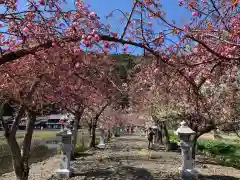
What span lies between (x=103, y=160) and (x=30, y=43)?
13.4 metres

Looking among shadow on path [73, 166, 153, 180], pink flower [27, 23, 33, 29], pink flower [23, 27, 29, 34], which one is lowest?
shadow on path [73, 166, 153, 180]

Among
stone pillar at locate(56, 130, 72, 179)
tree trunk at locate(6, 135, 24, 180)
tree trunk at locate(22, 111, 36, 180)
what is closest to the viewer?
tree trunk at locate(6, 135, 24, 180)

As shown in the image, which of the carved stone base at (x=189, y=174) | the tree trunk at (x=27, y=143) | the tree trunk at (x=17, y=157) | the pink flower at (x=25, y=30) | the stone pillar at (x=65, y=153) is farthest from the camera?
the stone pillar at (x=65, y=153)

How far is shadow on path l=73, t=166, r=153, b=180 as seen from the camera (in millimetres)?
12289

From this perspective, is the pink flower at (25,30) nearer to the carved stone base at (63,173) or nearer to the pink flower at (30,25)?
the pink flower at (30,25)

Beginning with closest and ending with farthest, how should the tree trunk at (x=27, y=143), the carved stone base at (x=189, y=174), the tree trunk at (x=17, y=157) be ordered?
the tree trunk at (x=17, y=157)
the tree trunk at (x=27, y=143)
the carved stone base at (x=189, y=174)

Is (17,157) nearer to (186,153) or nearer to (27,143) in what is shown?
(27,143)

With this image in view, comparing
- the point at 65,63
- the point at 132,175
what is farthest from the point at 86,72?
the point at 132,175

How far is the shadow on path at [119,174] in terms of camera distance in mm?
12289

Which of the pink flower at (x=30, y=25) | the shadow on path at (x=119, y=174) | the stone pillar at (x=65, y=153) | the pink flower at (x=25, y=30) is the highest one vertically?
the pink flower at (x=30, y=25)

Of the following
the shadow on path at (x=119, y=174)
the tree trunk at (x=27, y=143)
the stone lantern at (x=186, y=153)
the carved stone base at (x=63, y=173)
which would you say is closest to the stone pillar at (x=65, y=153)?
the carved stone base at (x=63, y=173)

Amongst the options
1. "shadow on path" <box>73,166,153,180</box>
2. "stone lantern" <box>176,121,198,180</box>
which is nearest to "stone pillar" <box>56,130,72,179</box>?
"shadow on path" <box>73,166,153,180</box>

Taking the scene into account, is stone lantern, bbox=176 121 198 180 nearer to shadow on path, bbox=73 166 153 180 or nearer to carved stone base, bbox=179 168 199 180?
carved stone base, bbox=179 168 199 180

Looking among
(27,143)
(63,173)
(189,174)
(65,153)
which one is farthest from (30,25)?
(189,174)
